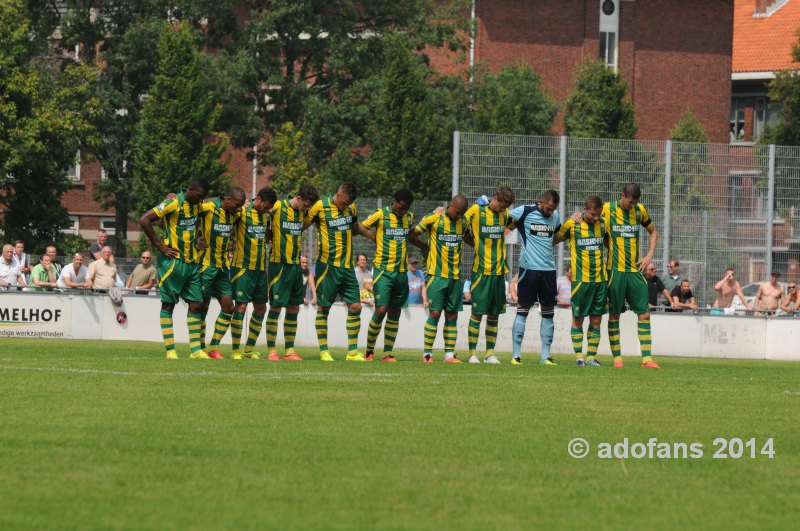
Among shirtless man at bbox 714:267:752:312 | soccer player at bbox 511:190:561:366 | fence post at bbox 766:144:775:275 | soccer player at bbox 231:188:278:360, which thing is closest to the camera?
soccer player at bbox 231:188:278:360

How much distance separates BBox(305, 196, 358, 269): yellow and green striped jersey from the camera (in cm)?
1822

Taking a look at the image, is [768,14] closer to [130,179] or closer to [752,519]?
[130,179]


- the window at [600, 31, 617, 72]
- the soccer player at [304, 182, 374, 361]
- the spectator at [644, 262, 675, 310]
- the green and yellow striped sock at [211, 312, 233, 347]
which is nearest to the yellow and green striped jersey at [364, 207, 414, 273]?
the soccer player at [304, 182, 374, 361]

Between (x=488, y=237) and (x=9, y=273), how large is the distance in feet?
46.7

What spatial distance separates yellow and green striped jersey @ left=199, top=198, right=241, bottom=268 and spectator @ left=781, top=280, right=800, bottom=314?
14976 millimetres

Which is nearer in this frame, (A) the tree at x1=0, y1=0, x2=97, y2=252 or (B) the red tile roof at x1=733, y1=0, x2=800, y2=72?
(A) the tree at x1=0, y1=0, x2=97, y2=252

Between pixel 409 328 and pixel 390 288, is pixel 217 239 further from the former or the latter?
pixel 409 328

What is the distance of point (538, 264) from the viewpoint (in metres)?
19.0

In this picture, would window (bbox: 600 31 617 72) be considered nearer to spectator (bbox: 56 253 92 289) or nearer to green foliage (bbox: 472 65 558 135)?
green foliage (bbox: 472 65 558 135)

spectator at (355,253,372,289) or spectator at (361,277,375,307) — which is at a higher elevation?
spectator at (355,253,372,289)

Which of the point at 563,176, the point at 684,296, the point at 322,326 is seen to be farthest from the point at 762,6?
the point at 322,326

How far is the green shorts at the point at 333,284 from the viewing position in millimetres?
18328

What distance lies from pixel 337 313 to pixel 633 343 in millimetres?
5824

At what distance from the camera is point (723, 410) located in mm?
12008
